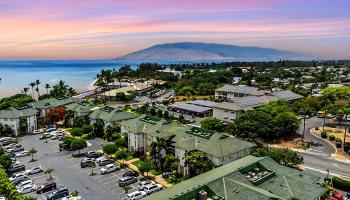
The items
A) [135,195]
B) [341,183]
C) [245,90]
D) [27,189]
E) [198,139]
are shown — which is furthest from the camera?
[245,90]

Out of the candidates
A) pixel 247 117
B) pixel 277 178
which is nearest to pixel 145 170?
pixel 277 178

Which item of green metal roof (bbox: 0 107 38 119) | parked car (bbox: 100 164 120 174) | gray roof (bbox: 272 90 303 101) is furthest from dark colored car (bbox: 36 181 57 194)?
gray roof (bbox: 272 90 303 101)

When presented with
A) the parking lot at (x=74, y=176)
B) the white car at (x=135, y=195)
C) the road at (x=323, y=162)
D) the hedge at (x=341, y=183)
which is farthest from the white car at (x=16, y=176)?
the hedge at (x=341, y=183)

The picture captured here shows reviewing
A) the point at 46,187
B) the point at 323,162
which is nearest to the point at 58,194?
the point at 46,187

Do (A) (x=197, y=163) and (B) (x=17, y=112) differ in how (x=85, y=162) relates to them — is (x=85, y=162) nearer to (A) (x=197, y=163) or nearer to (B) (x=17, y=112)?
A: (A) (x=197, y=163)

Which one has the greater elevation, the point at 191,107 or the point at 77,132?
the point at 191,107

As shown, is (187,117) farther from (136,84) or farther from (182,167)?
(136,84)

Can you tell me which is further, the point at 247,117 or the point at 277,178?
the point at 247,117
